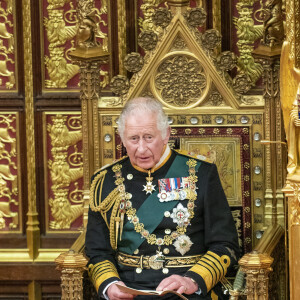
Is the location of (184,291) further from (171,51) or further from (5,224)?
(5,224)

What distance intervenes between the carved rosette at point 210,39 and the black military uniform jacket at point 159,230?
69cm

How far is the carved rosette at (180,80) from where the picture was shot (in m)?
5.23

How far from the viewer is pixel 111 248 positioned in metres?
4.84

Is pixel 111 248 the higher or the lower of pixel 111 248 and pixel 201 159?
the lower

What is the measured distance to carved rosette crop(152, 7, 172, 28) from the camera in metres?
5.16

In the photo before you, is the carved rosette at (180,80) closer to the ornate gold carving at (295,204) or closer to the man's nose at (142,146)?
the man's nose at (142,146)

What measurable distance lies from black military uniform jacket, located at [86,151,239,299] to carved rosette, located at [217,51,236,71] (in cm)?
62

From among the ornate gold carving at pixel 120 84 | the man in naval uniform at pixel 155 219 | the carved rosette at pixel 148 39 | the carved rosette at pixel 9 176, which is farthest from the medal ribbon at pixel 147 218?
the carved rosette at pixel 9 176

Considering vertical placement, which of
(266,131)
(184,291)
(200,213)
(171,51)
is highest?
(171,51)

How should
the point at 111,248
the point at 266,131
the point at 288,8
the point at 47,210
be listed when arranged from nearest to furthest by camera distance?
1. the point at 288,8
2. the point at 111,248
3. the point at 266,131
4. the point at 47,210

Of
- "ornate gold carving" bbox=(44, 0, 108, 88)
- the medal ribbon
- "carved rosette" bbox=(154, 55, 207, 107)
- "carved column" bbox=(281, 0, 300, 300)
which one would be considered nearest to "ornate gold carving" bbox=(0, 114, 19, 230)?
"ornate gold carving" bbox=(44, 0, 108, 88)

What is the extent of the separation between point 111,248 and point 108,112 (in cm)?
89

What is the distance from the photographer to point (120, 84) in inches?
208

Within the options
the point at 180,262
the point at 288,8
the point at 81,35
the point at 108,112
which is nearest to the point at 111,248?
the point at 180,262
